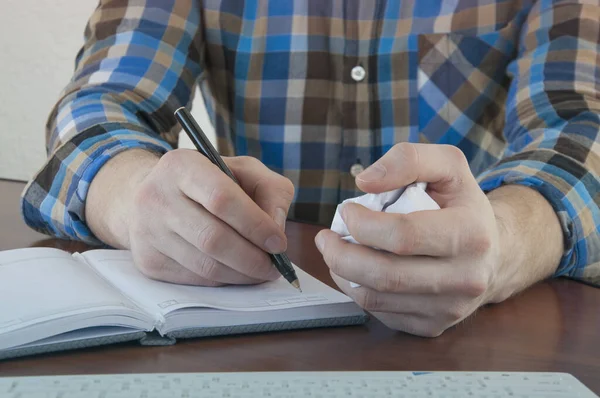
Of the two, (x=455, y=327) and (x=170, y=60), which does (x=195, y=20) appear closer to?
(x=170, y=60)

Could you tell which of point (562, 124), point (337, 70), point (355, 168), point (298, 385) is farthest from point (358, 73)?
point (298, 385)

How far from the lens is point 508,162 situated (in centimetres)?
81

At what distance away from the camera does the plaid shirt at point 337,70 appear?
1.04 m

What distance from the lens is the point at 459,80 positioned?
1.15m

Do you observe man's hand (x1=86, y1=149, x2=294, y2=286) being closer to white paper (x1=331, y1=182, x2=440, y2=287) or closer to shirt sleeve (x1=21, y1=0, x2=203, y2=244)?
white paper (x1=331, y1=182, x2=440, y2=287)

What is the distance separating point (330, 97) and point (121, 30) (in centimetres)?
36

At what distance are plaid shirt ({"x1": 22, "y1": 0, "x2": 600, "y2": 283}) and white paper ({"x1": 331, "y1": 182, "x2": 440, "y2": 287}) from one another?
55cm

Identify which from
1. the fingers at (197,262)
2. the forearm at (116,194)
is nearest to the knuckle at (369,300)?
the fingers at (197,262)

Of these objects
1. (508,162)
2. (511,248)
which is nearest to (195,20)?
(508,162)

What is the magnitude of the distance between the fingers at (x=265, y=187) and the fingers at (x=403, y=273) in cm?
12

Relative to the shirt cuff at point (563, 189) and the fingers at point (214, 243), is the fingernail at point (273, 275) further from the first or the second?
the shirt cuff at point (563, 189)

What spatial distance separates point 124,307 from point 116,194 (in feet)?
0.86

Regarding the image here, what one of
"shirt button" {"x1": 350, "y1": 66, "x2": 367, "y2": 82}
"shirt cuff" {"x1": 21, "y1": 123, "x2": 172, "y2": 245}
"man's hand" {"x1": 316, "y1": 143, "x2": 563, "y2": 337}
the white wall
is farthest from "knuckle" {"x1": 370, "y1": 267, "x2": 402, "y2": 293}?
the white wall

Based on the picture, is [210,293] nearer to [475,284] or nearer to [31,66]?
[475,284]
